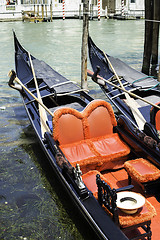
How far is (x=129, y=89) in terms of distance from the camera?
17.5 ft

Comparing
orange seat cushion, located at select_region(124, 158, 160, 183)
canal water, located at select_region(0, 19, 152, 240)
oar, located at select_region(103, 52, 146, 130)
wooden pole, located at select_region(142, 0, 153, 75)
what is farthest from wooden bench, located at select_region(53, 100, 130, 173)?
wooden pole, located at select_region(142, 0, 153, 75)

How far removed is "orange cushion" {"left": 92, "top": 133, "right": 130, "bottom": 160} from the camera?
346 centimetres

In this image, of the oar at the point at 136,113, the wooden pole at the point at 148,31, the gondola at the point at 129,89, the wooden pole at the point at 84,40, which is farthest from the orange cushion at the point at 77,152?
the wooden pole at the point at 148,31

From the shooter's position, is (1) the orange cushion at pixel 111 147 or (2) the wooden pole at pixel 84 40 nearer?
(1) the orange cushion at pixel 111 147

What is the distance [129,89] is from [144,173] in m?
2.55

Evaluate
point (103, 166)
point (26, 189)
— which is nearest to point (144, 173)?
point (103, 166)

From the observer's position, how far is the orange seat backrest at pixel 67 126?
3.49 metres

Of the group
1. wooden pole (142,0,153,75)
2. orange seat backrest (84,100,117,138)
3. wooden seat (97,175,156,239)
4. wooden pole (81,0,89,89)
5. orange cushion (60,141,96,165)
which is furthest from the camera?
wooden pole (142,0,153,75)

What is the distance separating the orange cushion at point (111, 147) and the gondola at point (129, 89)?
538 mm

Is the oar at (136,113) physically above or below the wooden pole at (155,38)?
below

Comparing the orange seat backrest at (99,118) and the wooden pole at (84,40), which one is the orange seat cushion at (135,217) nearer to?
the orange seat backrest at (99,118)

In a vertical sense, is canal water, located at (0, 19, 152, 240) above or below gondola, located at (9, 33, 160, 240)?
below

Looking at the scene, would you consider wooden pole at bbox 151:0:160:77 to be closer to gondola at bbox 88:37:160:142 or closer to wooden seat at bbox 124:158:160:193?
gondola at bbox 88:37:160:142

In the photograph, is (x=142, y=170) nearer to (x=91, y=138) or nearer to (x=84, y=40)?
(x=91, y=138)
